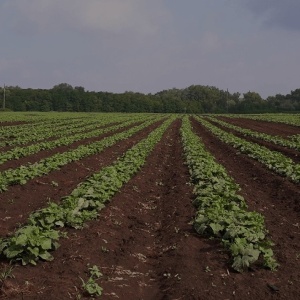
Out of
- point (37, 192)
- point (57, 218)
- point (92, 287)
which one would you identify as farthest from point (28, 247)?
point (37, 192)

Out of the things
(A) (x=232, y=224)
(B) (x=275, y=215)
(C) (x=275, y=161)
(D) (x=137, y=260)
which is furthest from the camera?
(C) (x=275, y=161)

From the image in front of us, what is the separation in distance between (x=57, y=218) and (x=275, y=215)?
499cm

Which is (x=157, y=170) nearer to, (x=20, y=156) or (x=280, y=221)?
(x=20, y=156)

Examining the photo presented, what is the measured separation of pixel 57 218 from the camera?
25.0ft

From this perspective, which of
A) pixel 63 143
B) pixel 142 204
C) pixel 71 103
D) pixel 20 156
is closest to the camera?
pixel 142 204

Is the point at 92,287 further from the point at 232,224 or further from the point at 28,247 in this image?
the point at 232,224

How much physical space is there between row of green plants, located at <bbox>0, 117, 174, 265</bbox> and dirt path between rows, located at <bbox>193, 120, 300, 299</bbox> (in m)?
3.04

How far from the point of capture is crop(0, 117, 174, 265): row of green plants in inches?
237

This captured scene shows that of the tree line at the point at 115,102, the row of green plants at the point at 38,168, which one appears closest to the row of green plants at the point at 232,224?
the row of green plants at the point at 38,168

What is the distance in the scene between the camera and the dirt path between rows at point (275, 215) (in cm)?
572

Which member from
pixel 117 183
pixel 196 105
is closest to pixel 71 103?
pixel 196 105

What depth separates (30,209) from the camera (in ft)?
31.1

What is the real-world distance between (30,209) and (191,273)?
4889 millimetres

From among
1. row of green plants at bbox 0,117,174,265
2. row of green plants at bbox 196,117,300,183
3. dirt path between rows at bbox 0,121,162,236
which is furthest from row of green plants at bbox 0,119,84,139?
row of green plants at bbox 0,117,174,265
